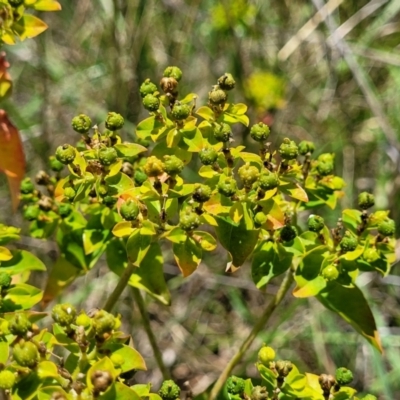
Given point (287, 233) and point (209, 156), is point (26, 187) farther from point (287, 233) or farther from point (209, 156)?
point (287, 233)

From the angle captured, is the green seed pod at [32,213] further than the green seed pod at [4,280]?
Yes

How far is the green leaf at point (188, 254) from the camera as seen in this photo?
1.65m

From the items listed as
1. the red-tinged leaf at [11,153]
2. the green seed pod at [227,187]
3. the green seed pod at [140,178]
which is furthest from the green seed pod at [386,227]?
the red-tinged leaf at [11,153]

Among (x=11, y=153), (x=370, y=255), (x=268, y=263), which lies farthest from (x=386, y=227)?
(x=11, y=153)

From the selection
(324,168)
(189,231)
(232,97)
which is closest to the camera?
(189,231)

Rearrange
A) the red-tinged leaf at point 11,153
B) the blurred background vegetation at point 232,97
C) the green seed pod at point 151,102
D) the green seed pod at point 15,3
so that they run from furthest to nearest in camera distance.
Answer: the blurred background vegetation at point 232,97 < the red-tinged leaf at point 11,153 < the green seed pod at point 15,3 < the green seed pod at point 151,102

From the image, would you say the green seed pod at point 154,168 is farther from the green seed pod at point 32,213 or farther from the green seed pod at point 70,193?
the green seed pod at point 32,213

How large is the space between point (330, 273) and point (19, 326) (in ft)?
2.69

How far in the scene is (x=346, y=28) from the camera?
135 inches

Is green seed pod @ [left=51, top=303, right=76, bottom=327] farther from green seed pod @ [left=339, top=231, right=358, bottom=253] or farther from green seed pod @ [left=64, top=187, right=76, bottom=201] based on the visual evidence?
→ green seed pod @ [left=339, top=231, right=358, bottom=253]

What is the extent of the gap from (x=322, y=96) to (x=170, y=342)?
1.81 metres

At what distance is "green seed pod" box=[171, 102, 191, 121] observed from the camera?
1634mm

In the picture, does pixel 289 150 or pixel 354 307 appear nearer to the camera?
pixel 289 150

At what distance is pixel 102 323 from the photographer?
1393mm
